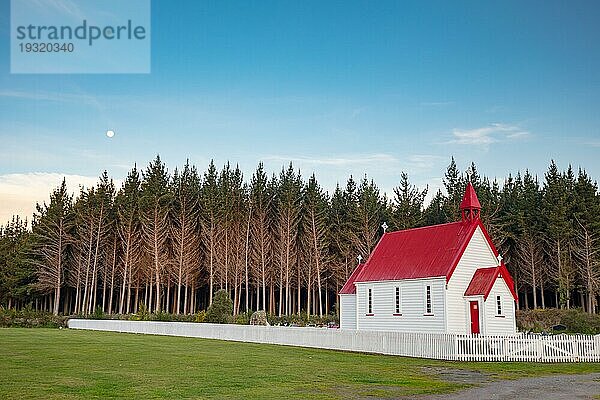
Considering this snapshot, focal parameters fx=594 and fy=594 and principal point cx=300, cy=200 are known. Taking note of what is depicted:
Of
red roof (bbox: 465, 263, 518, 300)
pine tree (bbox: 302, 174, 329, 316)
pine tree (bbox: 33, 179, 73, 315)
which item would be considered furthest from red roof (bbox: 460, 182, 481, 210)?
Result: pine tree (bbox: 33, 179, 73, 315)

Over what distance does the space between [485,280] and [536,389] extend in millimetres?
16725

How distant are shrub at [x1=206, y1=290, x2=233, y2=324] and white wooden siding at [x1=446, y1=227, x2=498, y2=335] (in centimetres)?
1909

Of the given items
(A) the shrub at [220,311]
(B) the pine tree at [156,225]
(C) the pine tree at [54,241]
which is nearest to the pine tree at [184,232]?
(B) the pine tree at [156,225]

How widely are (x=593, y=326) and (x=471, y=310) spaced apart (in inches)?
617

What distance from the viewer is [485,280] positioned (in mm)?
32062

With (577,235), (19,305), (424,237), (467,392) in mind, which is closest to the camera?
(467,392)

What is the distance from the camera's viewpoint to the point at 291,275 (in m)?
65.8

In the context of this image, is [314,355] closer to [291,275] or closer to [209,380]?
[209,380]

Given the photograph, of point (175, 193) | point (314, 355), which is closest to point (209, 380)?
point (314, 355)

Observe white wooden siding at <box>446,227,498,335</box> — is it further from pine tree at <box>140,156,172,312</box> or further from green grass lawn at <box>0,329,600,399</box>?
pine tree at <box>140,156,172,312</box>

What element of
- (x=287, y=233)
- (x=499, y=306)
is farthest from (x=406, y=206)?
(x=499, y=306)

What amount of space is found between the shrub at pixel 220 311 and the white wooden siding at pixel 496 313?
20.5 meters

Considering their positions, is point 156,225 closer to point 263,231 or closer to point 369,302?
point 263,231

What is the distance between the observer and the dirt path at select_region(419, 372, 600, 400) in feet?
46.8
